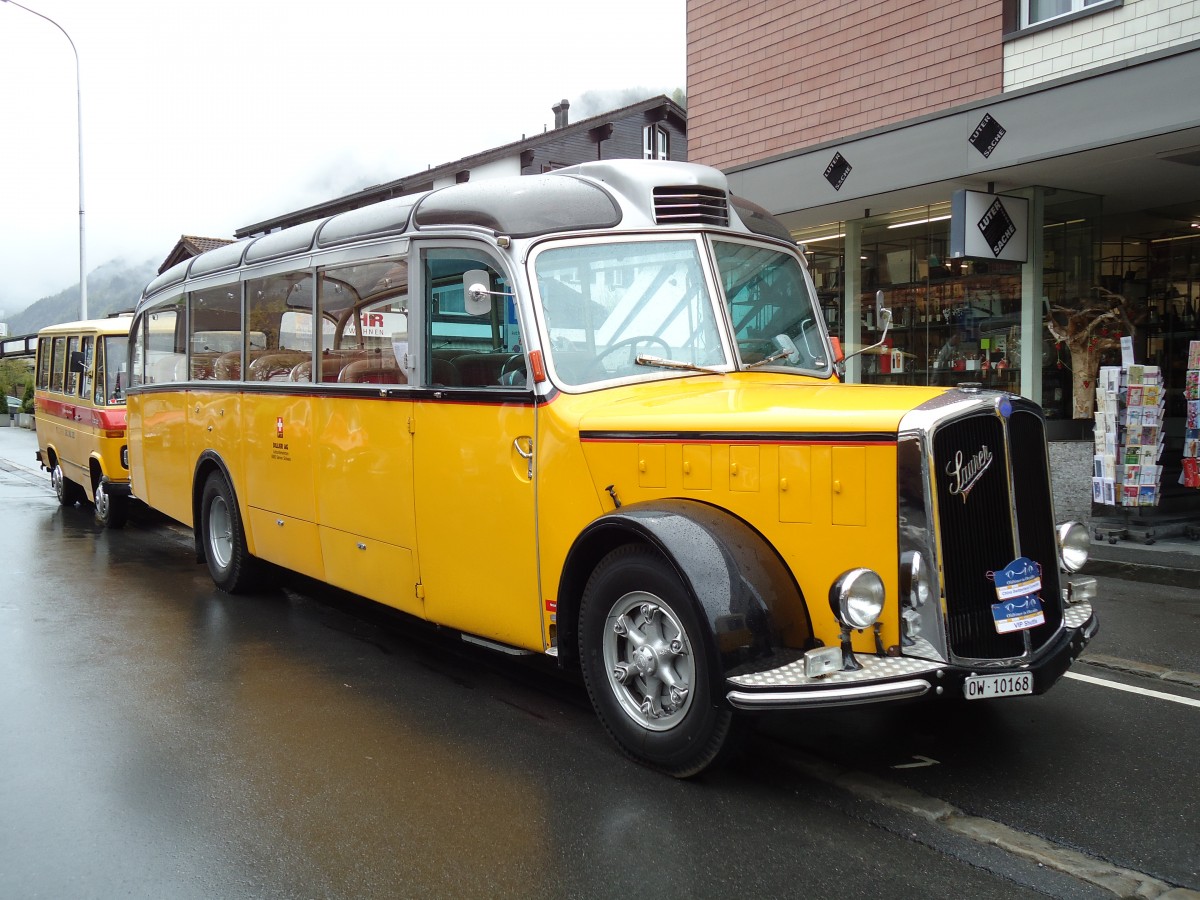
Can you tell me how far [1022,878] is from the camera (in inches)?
136

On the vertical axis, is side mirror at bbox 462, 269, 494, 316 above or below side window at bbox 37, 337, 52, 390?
below

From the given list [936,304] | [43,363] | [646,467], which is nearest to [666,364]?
[646,467]

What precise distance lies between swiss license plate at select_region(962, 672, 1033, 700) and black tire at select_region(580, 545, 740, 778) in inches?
33.8

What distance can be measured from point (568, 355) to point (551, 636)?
51.4 inches

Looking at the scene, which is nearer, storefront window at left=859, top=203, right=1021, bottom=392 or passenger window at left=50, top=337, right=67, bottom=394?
storefront window at left=859, top=203, right=1021, bottom=392

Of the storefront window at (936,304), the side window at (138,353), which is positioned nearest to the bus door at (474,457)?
the side window at (138,353)

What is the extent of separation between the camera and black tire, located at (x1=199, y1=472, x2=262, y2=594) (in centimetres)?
795

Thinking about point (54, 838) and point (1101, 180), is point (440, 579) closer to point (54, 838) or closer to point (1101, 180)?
point (54, 838)

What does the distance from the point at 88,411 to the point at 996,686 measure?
37.7 ft

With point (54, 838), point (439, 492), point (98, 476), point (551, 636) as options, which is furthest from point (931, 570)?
point (98, 476)

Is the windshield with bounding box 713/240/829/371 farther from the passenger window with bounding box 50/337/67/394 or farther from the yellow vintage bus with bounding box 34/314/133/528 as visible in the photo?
the passenger window with bounding box 50/337/67/394

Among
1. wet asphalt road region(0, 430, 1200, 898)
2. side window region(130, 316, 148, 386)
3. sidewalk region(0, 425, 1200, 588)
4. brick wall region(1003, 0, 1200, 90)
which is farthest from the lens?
side window region(130, 316, 148, 386)

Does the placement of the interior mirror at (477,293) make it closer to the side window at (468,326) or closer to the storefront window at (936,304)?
the side window at (468,326)

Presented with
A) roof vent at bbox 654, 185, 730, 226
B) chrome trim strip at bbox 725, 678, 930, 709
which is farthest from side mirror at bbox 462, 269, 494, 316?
chrome trim strip at bbox 725, 678, 930, 709
